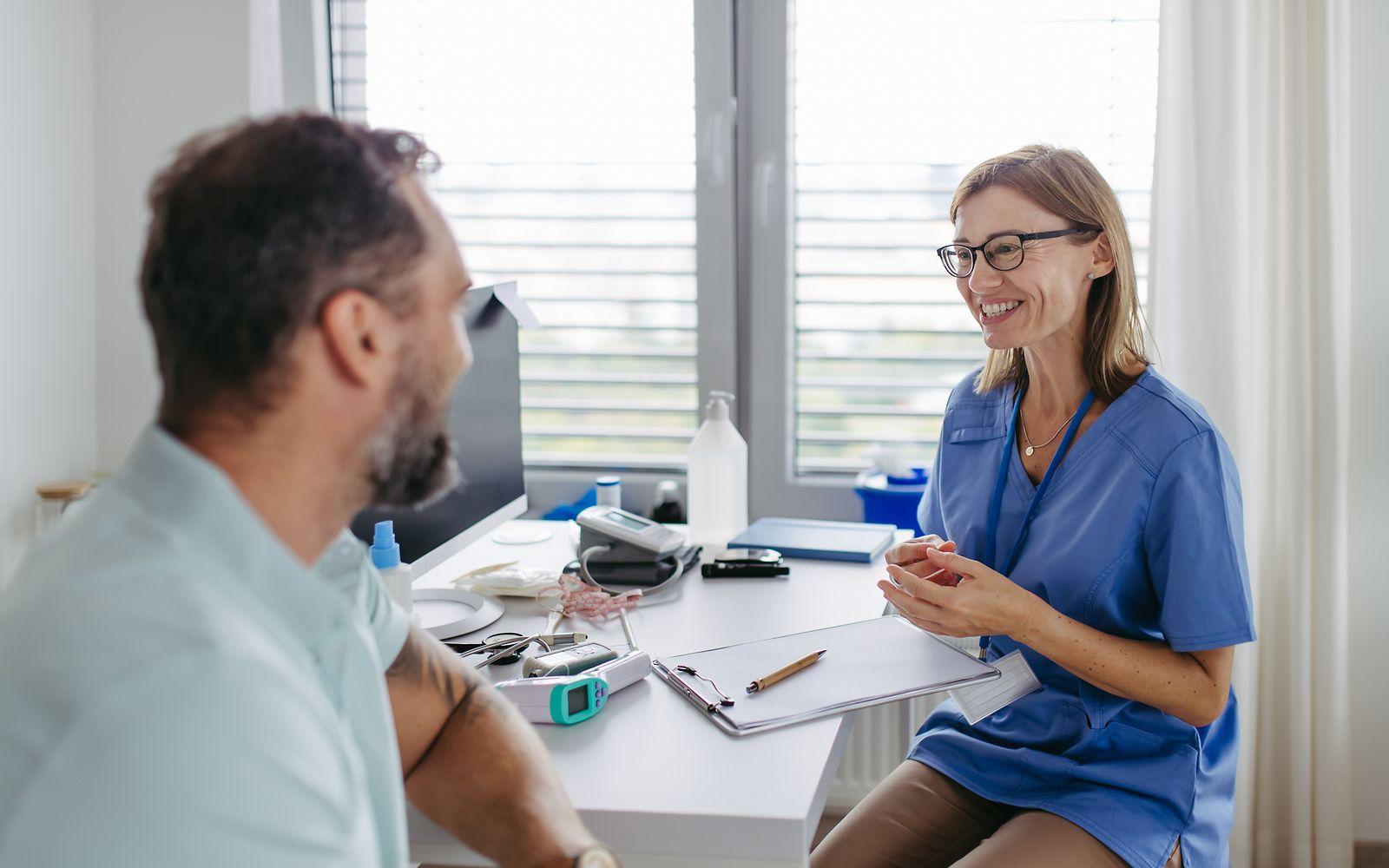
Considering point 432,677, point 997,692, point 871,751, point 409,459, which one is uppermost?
point 409,459

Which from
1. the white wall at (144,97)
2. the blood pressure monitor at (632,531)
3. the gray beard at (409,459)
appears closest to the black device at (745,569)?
the blood pressure monitor at (632,531)

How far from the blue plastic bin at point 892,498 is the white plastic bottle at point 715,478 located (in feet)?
1.07

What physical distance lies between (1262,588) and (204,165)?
6.69ft

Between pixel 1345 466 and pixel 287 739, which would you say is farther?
pixel 1345 466

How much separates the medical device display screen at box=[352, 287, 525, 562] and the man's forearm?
40cm

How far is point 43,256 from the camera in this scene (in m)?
2.30

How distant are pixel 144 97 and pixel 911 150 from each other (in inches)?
66.0

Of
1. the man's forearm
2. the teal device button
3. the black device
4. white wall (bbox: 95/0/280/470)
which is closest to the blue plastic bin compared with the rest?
the black device

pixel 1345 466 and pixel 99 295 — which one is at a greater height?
pixel 99 295

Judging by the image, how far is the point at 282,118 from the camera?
2.66 ft

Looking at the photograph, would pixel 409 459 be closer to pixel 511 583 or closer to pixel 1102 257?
pixel 511 583

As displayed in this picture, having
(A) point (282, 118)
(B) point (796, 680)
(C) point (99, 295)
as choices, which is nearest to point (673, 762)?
(B) point (796, 680)

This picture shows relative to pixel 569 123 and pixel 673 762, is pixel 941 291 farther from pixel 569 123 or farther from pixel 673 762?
pixel 673 762

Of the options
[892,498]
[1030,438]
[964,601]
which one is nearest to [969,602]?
[964,601]
